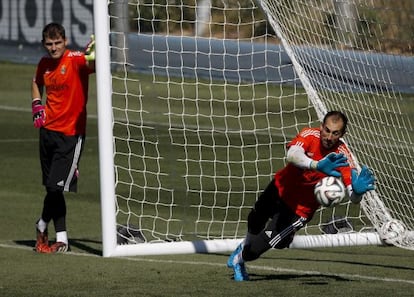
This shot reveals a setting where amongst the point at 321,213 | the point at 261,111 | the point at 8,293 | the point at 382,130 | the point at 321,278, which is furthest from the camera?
the point at 261,111

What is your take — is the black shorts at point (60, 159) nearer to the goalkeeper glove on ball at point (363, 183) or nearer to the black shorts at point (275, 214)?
the black shorts at point (275, 214)

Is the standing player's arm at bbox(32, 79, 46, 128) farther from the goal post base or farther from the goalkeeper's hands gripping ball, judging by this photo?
the goal post base

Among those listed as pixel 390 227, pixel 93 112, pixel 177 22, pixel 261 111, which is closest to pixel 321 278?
pixel 390 227

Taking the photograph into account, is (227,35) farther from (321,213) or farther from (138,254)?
(138,254)

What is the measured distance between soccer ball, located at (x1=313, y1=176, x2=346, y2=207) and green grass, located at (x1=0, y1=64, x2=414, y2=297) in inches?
24.8

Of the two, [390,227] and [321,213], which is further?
[321,213]

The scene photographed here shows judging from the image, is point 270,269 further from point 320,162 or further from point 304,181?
point 320,162

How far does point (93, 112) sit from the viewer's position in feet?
76.8

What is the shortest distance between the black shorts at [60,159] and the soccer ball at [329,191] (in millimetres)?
2617

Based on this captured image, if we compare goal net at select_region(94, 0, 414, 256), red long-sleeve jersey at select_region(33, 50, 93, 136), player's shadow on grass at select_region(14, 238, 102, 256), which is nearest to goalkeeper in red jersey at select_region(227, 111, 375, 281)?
goal net at select_region(94, 0, 414, 256)

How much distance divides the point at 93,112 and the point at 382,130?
12.5 meters

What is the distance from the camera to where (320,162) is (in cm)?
902

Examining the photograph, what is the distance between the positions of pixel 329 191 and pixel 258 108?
194 inches

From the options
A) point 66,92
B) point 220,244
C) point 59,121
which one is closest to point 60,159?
point 59,121
